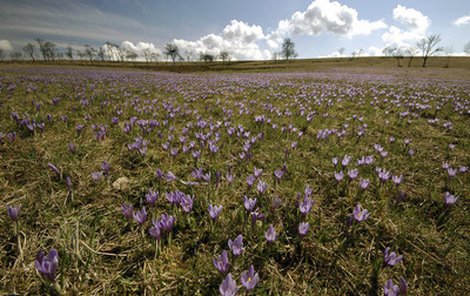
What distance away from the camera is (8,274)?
1.36 meters

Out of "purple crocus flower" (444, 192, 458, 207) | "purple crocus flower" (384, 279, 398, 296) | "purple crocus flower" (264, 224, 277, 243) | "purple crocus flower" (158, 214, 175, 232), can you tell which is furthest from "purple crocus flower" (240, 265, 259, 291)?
"purple crocus flower" (444, 192, 458, 207)

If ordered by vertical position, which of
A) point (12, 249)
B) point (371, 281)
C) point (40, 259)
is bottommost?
point (371, 281)

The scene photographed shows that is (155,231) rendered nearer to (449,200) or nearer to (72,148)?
(72,148)

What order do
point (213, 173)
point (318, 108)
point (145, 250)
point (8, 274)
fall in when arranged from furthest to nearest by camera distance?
point (318, 108) → point (213, 173) → point (145, 250) → point (8, 274)

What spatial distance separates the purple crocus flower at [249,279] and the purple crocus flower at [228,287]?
7 cm

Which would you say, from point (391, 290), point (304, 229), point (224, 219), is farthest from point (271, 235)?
point (391, 290)

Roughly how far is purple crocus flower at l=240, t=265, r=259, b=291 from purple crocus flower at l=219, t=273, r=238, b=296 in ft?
0.24

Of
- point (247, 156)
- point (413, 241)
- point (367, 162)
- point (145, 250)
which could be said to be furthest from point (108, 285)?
point (367, 162)

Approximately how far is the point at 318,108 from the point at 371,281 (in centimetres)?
588

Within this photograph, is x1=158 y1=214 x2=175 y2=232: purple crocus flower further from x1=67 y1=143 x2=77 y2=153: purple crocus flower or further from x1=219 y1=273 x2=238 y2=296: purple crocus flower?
x1=67 y1=143 x2=77 y2=153: purple crocus flower

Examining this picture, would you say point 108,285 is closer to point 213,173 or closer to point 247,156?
point 213,173

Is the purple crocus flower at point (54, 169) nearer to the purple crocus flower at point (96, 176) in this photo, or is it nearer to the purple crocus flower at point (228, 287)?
the purple crocus flower at point (96, 176)

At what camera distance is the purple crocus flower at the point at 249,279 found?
124 centimetres

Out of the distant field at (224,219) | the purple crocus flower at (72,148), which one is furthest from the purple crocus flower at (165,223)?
the purple crocus flower at (72,148)
